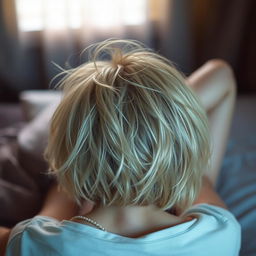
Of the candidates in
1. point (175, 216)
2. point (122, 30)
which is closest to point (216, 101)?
point (175, 216)

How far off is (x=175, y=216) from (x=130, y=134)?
22cm

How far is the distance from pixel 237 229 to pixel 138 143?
0.98 feet

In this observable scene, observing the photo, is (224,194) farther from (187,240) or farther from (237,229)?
(187,240)

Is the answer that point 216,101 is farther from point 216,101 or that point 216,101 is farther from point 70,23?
point 70,23

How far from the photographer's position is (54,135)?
2.59ft

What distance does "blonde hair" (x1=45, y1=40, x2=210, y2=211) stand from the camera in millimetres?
706

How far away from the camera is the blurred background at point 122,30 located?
2.06 meters

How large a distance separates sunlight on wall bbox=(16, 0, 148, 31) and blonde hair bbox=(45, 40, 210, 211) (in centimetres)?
133

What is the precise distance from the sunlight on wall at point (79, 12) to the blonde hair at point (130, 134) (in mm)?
1328

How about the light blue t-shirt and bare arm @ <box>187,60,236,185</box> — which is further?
bare arm @ <box>187,60,236,185</box>

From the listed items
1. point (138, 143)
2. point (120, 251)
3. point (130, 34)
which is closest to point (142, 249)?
point (120, 251)

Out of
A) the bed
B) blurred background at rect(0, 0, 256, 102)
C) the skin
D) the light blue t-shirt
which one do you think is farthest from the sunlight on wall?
the light blue t-shirt

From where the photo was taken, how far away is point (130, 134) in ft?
2.31

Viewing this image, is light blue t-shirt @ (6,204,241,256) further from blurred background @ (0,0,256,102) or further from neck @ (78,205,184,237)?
blurred background @ (0,0,256,102)
